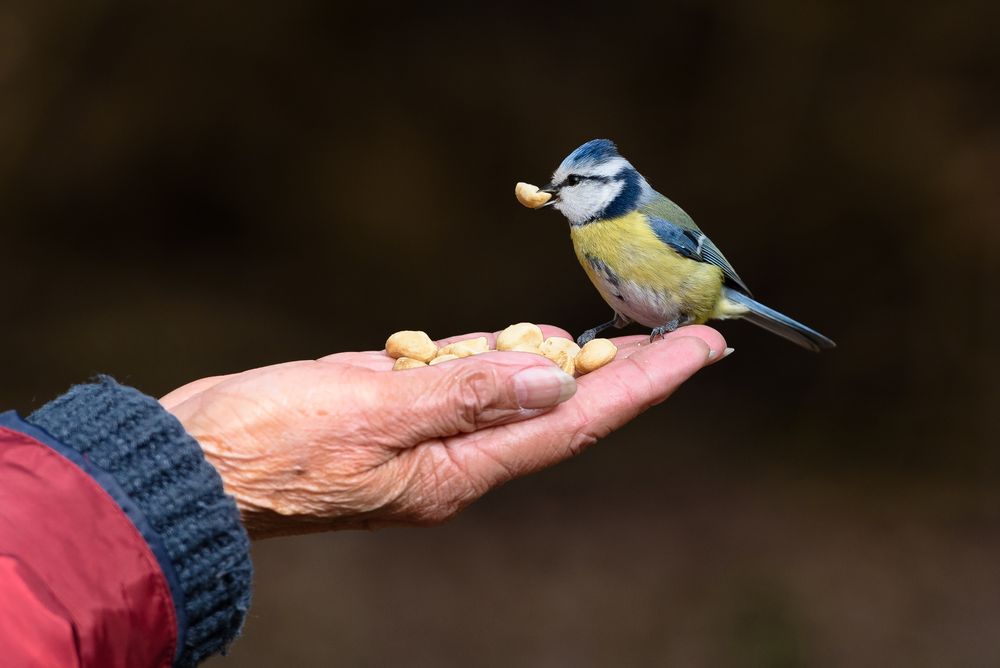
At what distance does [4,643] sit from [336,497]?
20.3 inches

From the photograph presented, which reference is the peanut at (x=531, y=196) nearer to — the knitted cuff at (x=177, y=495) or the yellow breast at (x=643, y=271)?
the yellow breast at (x=643, y=271)

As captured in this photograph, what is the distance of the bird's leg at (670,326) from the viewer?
1.90m

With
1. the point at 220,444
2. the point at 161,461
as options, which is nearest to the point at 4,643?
the point at 161,461

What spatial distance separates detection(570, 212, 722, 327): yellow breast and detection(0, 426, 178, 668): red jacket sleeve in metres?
1.15

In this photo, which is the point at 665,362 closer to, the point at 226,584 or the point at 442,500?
the point at 442,500

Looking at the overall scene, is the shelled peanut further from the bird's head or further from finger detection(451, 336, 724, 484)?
the bird's head

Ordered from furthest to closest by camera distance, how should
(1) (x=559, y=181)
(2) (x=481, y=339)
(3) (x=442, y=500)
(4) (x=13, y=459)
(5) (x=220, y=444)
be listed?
(1) (x=559, y=181) < (2) (x=481, y=339) < (3) (x=442, y=500) < (5) (x=220, y=444) < (4) (x=13, y=459)

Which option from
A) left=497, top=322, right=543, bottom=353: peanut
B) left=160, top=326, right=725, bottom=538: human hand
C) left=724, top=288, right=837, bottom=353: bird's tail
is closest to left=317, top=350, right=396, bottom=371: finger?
left=497, top=322, right=543, bottom=353: peanut

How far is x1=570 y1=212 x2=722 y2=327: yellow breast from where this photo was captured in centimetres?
188

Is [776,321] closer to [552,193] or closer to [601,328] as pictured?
[601,328]

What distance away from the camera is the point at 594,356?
1.62 meters

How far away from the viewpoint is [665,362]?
58.2 inches

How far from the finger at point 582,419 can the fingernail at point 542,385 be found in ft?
0.30

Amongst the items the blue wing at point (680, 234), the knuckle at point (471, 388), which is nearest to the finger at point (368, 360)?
the knuckle at point (471, 388)
